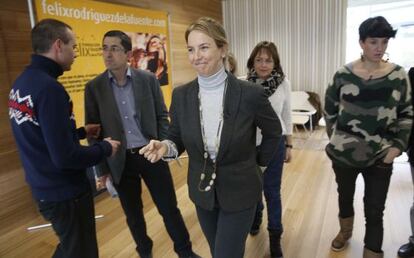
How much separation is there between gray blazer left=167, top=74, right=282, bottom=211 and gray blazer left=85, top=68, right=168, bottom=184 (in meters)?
0.60

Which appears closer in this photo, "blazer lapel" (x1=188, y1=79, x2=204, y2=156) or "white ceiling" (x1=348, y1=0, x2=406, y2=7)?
"blazer lapel" (x1=188, y1=79, x2=204, y2=156)

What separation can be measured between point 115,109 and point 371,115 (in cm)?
151

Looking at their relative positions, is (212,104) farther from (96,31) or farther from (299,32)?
(299,32)

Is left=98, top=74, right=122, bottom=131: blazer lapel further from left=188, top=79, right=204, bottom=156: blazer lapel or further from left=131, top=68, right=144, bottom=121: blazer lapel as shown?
left=188, top=79, right=204, bottom=156: blazer lapel

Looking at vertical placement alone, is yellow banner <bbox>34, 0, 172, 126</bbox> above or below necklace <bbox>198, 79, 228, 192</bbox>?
above

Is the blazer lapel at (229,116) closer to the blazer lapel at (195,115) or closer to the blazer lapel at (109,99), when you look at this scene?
the blazer lapel at (195,115)

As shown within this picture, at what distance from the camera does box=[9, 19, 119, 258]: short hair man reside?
54.5 inches

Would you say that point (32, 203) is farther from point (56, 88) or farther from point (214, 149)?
point (214, 149)

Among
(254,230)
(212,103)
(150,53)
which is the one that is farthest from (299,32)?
(212,103)

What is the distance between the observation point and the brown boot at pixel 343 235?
7.32ft

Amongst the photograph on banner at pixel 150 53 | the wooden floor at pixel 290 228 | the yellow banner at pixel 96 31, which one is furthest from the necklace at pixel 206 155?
the photograph on banner at pixel 150 53

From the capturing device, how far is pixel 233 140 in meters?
1.27

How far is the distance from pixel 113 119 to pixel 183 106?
0.71 meters

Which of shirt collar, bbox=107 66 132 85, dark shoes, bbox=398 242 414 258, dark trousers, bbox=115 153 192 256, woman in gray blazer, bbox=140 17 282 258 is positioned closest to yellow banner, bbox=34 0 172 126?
shirt collar, bbox=107 66 132 85
